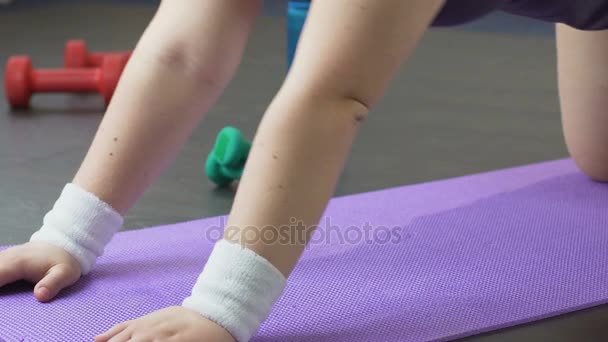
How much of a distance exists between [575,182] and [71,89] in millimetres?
1134

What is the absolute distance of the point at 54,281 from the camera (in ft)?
2.67

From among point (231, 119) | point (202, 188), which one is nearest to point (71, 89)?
point (231, 119)

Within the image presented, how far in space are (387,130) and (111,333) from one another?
108 centimetres

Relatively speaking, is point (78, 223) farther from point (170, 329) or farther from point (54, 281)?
point (170, 329)

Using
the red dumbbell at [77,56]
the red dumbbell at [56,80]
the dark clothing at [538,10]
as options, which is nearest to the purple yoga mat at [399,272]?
the dark clothing at [538,10]

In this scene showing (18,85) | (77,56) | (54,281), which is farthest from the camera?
(77,56)

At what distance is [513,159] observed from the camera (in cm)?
151

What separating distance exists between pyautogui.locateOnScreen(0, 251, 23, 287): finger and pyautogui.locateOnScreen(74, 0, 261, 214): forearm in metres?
0.09

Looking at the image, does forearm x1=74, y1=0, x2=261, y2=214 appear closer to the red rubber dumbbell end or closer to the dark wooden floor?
the dark wooden floor

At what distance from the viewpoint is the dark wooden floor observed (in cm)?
120

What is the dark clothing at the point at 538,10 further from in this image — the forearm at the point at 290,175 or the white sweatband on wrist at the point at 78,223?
the white sweatband on wrist at the point at 78,223

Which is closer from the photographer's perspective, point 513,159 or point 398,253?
point 398,253

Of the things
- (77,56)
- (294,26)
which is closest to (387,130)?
(294,26)

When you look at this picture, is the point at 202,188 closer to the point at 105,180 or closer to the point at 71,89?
the point at 105,180
